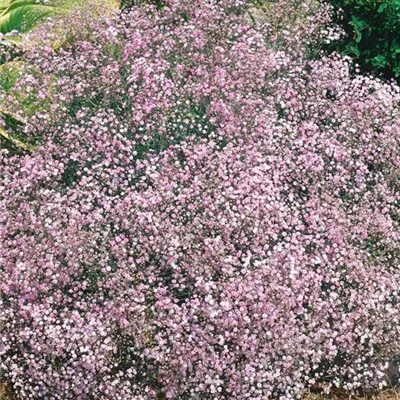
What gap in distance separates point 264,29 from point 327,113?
1732mm

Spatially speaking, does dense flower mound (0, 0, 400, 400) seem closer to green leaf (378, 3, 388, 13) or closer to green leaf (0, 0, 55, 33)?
green leaf (0, 0, 55, 33)

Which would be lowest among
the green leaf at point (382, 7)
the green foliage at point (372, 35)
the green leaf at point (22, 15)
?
the green foliage at point (372, 35)

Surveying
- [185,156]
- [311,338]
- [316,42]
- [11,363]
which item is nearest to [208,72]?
[185,156]

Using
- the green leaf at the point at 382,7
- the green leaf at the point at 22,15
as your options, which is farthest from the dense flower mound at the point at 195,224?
the green leaf at the point at 382,7

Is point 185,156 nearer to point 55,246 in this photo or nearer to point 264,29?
point 55,246

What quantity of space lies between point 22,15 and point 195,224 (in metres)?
4.56

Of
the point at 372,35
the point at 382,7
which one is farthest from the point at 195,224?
the point at 372,35

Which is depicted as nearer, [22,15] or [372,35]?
[22,15]

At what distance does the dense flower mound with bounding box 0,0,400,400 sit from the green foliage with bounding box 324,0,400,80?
3.21ft

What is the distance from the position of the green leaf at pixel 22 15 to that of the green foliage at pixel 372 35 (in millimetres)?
3799

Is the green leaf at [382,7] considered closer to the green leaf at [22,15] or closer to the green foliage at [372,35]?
the green foliage at [372,35]

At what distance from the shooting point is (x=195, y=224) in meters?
6.82

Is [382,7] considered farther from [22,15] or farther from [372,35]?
[22,15]

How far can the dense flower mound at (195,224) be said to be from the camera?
625 cm
